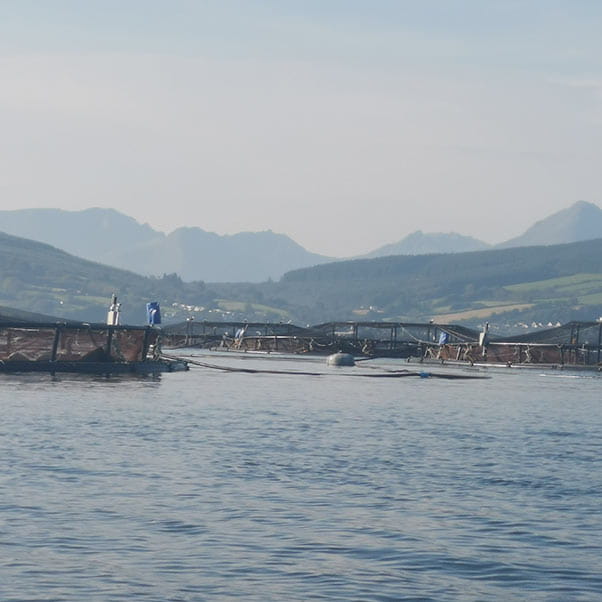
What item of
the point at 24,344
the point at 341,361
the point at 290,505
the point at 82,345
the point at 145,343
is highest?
the point at 145,343

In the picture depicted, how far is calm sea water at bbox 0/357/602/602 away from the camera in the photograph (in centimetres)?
2909

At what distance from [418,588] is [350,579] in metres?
1.61

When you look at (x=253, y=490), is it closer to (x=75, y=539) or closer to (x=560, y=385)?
(x=75, y=539)

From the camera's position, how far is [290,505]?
39156 millimetres

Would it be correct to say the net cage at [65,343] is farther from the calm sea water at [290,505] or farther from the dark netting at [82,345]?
the calm sea water at [290,505]

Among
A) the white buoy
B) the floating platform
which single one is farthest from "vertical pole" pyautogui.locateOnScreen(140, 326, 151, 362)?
the white buoy

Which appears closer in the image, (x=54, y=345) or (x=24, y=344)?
(x=24, y=344)

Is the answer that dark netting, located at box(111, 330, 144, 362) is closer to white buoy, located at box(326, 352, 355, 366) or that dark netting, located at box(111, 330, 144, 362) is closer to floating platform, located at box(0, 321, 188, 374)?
floating platform, located at box(0, 321, 188, 374)

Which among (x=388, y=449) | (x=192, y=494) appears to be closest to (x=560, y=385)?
(x=388, y=449)

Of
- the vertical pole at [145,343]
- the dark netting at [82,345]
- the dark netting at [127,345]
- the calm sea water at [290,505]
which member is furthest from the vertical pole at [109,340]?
the calm sea water at [290,505]

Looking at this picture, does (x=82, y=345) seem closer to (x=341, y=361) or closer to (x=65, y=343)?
(x=65, y=343)

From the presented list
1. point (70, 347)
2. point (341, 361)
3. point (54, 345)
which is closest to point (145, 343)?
point (70, 347)

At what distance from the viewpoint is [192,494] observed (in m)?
40.4

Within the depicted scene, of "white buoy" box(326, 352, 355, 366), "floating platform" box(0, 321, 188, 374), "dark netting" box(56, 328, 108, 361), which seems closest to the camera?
"floating platform" box(0, 321, 188, 374)
